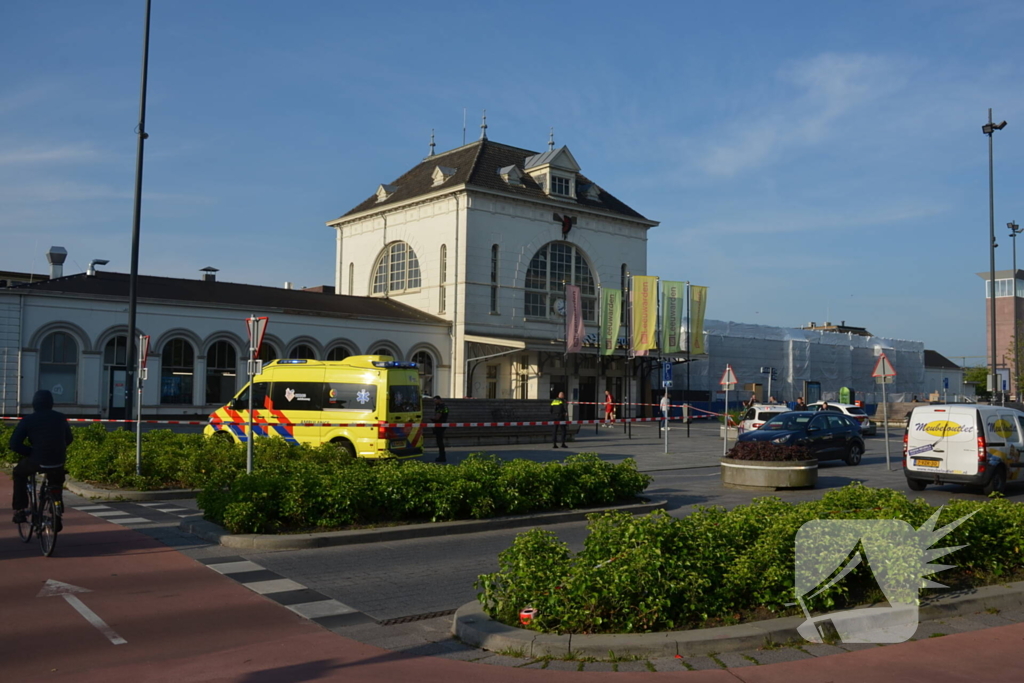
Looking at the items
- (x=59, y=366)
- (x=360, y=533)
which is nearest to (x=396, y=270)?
(x=59, y=366)

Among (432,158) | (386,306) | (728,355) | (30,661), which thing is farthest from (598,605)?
(728,355)

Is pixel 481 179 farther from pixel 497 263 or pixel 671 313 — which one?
pixel 671 313

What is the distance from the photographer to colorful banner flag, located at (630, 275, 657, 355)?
4528cm

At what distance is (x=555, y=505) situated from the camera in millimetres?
12977

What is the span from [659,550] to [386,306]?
4035cm

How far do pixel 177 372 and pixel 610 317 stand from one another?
21409 mm

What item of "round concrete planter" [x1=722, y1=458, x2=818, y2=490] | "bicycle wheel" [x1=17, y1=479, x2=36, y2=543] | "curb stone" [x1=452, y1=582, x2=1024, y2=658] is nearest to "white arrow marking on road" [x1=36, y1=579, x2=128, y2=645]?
"bicycle wheel" [x1=17, y1=479, x2=36, y2=543]

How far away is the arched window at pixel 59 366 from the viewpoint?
1302 inches

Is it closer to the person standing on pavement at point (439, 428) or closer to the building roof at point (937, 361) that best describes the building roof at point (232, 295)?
the person standing on pavement at point (439, 428)

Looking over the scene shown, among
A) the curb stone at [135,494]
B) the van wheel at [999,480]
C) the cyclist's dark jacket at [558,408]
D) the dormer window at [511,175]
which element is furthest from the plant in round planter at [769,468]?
the dormer window at [511,175]

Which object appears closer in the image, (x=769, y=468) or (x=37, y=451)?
(x=37, y=451)

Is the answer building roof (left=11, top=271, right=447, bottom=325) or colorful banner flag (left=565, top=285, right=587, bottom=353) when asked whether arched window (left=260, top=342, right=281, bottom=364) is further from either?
colorful banner flag (left=565, top=285, right=587, bottom=353)

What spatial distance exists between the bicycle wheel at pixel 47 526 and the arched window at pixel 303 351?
29.9 metres

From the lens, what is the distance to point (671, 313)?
1890 inches
